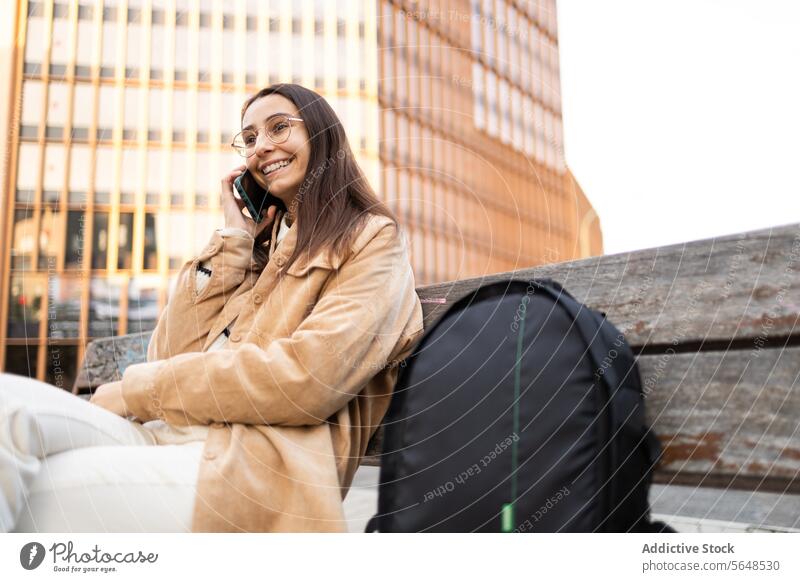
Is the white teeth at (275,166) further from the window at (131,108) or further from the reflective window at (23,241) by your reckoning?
the reflective window at (23,241)

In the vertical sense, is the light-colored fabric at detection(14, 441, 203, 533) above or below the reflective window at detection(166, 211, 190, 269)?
below

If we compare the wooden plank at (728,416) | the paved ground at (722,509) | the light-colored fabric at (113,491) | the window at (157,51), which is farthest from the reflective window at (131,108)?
the paved ground at (722,509)

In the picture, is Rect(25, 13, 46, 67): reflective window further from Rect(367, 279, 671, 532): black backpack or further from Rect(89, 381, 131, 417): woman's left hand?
Rect(367, 279, 671, 532): black backpack

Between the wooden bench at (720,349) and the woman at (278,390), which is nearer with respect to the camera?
the wooden bench at (720,349)

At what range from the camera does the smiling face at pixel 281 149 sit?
137 centimetres

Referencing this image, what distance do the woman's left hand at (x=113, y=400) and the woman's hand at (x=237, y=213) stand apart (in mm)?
454

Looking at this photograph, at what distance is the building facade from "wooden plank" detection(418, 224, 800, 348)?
0.49 feet

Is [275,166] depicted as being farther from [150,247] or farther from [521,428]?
[521,428]

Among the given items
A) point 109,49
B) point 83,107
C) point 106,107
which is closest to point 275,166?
point 106,107

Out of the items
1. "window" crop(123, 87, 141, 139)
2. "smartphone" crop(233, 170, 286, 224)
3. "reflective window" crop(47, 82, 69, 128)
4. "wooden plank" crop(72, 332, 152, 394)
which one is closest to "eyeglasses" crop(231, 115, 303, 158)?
"smartphone" crop(233, 170, 286, 224)
